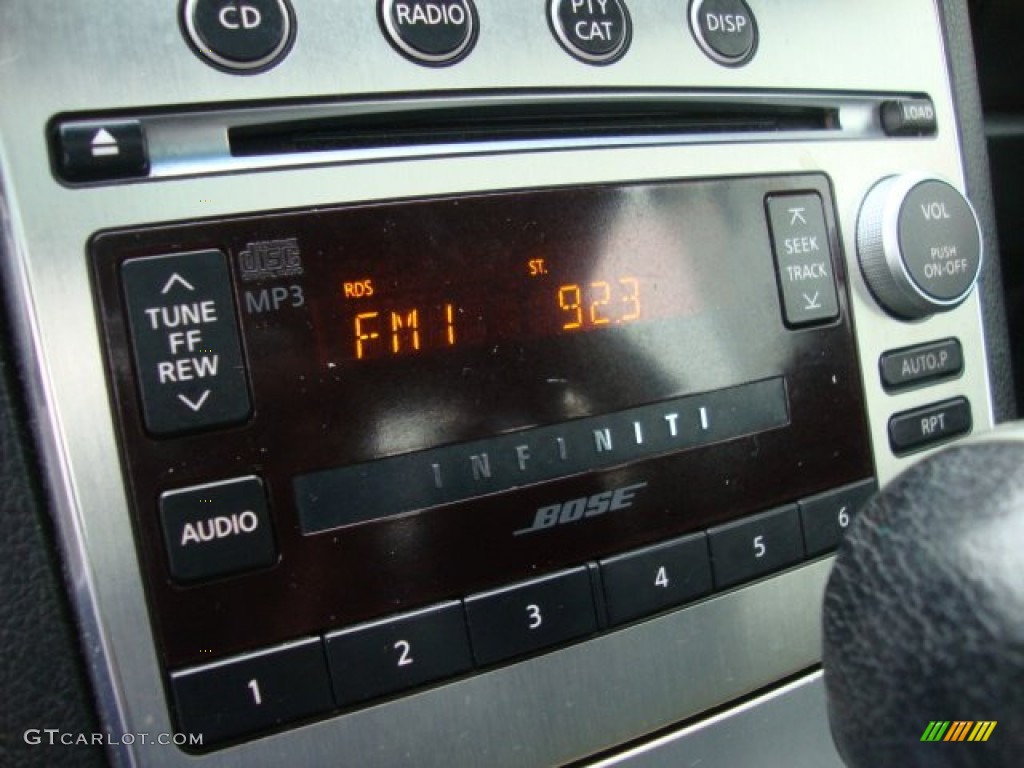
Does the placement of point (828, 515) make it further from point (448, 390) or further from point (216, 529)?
point (216, 529)

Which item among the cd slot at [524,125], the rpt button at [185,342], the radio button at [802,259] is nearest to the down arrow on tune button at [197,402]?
the rpt button at [185,342]

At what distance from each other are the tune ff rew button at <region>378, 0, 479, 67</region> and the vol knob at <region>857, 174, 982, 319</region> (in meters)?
0.28

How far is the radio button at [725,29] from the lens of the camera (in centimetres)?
53

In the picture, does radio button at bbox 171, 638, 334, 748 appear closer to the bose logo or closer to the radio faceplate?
the radio faceplate

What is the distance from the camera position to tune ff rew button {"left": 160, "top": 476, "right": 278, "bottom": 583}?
16.4 inches

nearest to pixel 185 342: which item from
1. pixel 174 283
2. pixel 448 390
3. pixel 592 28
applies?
pixel 174 283

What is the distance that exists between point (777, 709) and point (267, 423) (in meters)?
0.35

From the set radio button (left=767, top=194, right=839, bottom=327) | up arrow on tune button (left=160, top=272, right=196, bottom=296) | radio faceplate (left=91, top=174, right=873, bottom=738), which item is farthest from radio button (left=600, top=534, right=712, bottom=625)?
up arrow on tune button (left=160, top=272, right=196, bottom=296)

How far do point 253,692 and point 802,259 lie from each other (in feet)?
1.31

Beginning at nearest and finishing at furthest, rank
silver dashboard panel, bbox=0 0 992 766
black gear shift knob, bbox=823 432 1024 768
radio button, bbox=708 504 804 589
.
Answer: black gear shift knob, bbox=823 432 1024 768, silver dashboard panel, bbox=0 0 992 766, radio button, bbox=708 504 804 589

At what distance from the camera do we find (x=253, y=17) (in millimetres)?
428

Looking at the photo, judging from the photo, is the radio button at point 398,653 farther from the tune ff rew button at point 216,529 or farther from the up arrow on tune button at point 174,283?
the up arrow on tune button at point 174,283

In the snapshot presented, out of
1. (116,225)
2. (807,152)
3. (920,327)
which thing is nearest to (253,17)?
(116,225)

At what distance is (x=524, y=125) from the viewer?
0.50 metres
